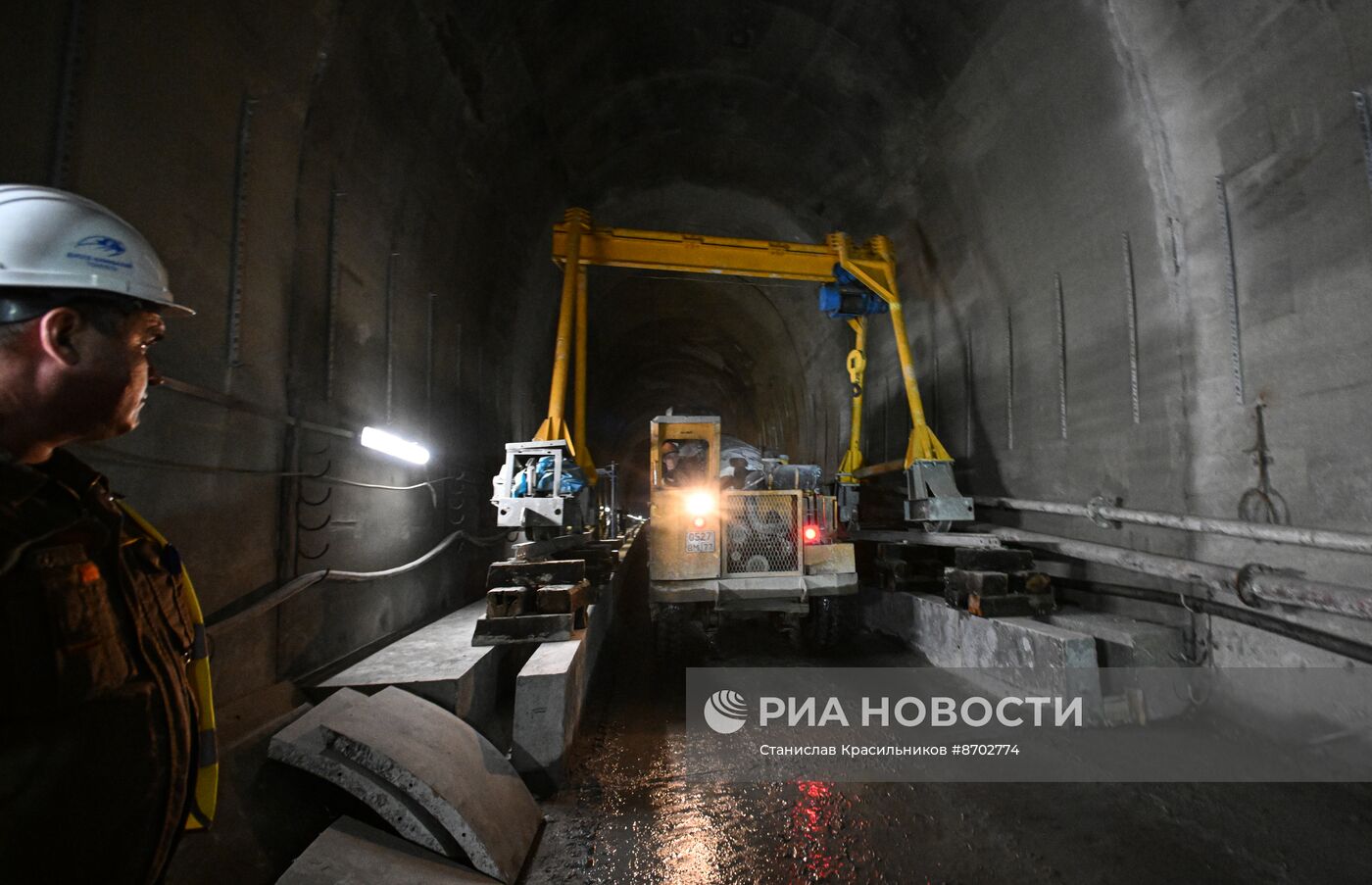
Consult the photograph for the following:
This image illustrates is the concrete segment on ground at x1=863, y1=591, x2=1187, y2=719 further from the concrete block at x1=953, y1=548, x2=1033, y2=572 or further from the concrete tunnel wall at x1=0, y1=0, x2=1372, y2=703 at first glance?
the concrete tunnel wall at x1=0, y1=0, x2=1372, y2=703

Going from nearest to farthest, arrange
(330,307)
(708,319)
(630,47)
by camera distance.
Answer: (330,307) → (630,47) → (708,319)

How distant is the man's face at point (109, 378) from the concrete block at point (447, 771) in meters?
2.09

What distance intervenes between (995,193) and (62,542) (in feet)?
27.1

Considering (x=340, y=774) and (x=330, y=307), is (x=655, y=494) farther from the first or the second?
(x=340, y=774)

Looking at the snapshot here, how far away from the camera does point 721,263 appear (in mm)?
8812

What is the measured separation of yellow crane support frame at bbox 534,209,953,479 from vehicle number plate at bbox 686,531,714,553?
6.68ft

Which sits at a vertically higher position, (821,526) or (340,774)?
(821,526)

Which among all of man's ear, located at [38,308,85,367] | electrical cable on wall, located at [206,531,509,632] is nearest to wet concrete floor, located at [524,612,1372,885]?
electrical cable on wall, located at [206,531,509,632]

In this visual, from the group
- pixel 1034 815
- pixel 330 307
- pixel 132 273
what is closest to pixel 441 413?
pixel 330 307

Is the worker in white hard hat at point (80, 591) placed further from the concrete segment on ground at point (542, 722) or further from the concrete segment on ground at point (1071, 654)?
the concrete segment on ground at point (1071, 654)

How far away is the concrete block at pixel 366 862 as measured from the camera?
232 cm

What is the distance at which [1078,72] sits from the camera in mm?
5492

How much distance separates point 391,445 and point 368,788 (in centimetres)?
262

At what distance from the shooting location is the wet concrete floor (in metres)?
2.78
